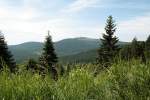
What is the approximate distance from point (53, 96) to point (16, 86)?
0.66m

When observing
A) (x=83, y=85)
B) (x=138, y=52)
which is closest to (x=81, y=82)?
(x=83, y=85)

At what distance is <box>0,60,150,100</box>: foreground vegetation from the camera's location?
566cm

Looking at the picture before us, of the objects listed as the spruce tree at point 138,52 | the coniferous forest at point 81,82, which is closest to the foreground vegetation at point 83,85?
the coniferous forest at point 81,82

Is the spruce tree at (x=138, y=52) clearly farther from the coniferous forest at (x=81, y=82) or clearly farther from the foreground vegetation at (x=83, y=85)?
the foreground vegetation at (x=83, y=85)

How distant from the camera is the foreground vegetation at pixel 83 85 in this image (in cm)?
566

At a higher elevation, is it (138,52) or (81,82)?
(81,82)

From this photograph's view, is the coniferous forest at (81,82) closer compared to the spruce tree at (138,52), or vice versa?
the coniferous forest at (81,82)

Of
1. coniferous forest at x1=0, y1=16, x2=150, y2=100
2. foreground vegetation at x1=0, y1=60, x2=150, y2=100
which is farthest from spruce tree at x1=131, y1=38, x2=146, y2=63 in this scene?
foreground vegetation at x1=0, y1=60, x2=150, y2=100

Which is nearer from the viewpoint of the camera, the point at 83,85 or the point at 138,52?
the point at 83,85

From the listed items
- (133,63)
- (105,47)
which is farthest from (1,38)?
(133,63)

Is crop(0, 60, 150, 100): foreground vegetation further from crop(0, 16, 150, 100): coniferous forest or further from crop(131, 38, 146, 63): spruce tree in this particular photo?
crop(131, 38, 146, 63): spruce tree

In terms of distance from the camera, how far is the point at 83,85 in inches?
244

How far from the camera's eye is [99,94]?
608 centimetres

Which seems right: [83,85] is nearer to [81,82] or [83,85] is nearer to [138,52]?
[81,82]
